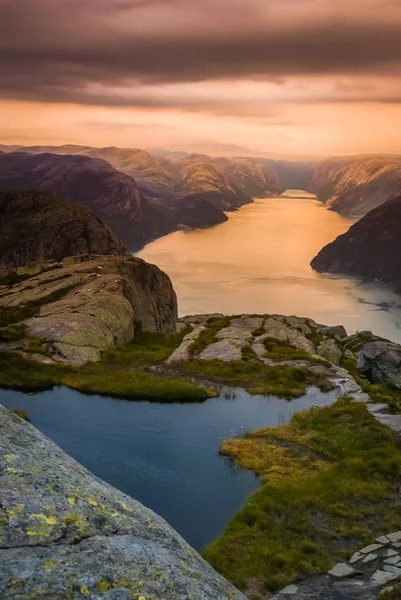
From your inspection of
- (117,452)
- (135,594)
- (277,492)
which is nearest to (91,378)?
(117,452)

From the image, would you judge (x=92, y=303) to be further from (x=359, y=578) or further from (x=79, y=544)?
(x=79, y=544)

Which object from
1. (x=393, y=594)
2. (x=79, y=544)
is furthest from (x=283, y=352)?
(x=79, y=544)

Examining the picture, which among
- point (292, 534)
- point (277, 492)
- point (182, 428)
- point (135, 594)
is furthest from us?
point (182, 428)

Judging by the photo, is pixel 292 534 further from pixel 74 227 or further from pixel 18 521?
pixel 74 227

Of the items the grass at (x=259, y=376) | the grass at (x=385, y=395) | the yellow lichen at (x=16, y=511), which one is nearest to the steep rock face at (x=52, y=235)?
the grass at (x=259, y=376)

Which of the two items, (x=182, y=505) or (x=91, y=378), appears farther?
(x=91, y=378)

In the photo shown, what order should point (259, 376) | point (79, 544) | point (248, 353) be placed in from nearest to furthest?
point (79, 544), point (259, 376), point (248, 353)

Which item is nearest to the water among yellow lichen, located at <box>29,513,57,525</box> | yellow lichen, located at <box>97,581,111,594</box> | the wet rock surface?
the wet rock surface

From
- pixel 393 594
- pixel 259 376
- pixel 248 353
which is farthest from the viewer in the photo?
pixel 248 353
